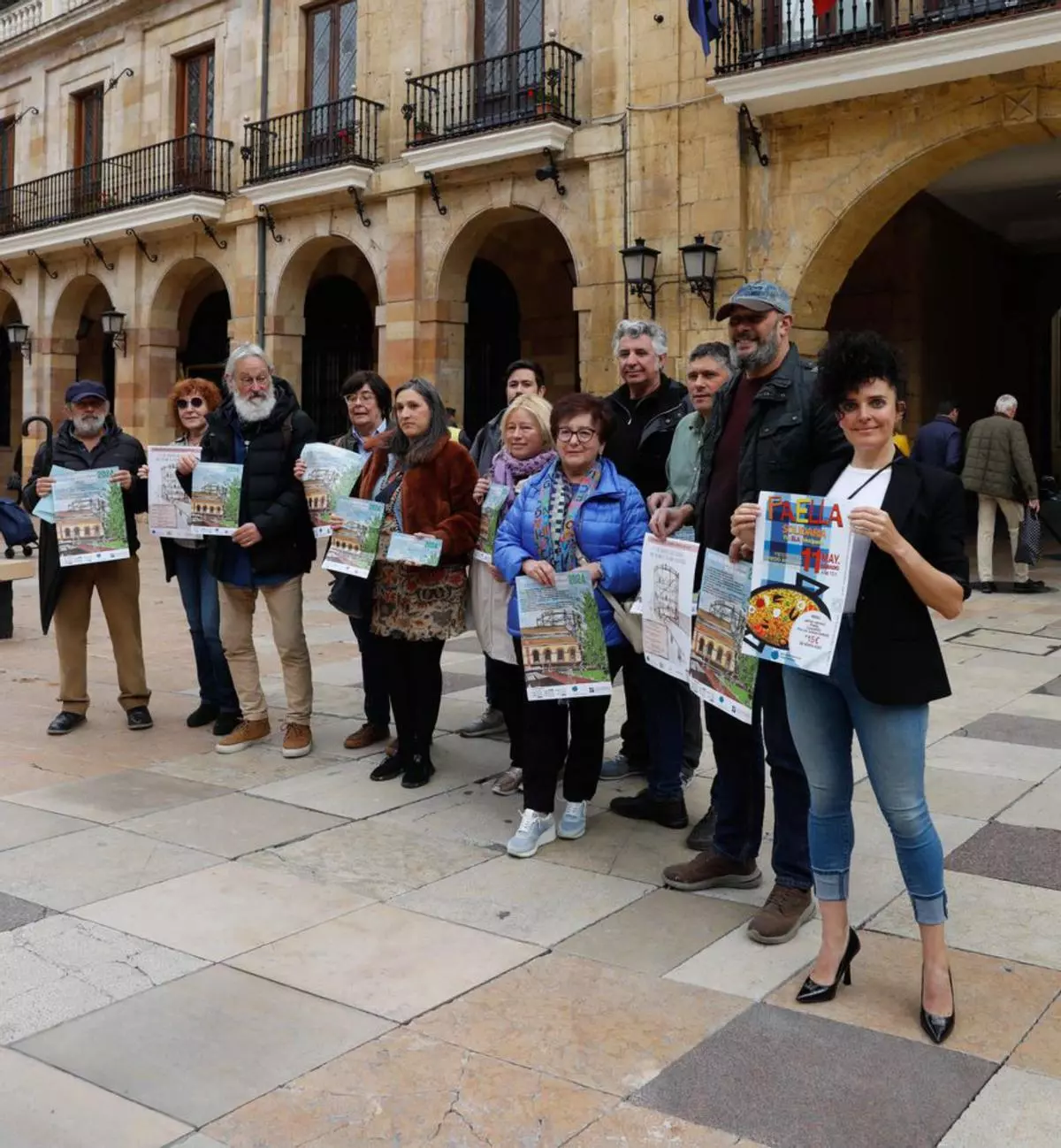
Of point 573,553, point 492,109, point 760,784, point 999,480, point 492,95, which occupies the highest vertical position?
point 492,95

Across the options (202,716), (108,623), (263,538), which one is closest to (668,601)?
(263,538)

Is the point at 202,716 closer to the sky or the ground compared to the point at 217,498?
closer to the ground

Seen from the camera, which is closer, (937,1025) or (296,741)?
(937,1025)

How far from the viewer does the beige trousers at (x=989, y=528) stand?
11750 mm

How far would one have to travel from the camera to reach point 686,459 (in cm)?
452

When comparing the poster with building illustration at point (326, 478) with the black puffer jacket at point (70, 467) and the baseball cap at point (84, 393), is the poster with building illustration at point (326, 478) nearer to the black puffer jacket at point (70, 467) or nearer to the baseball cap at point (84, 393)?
the black puffer jacket at point (70, 467)

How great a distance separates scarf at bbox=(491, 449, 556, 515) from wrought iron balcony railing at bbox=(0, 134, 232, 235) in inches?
610

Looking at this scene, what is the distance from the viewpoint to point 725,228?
13.4 m

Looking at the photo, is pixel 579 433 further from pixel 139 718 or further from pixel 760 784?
pixel 139 718

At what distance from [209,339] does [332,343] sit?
148 inches

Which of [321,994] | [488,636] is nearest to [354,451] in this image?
[488,636]

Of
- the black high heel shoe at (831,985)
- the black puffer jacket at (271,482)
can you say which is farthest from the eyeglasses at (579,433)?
the black high heel shoe at (831,985)

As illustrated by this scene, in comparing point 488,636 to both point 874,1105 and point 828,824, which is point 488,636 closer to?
point 828,824

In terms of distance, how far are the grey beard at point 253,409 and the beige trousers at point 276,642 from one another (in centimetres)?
81
